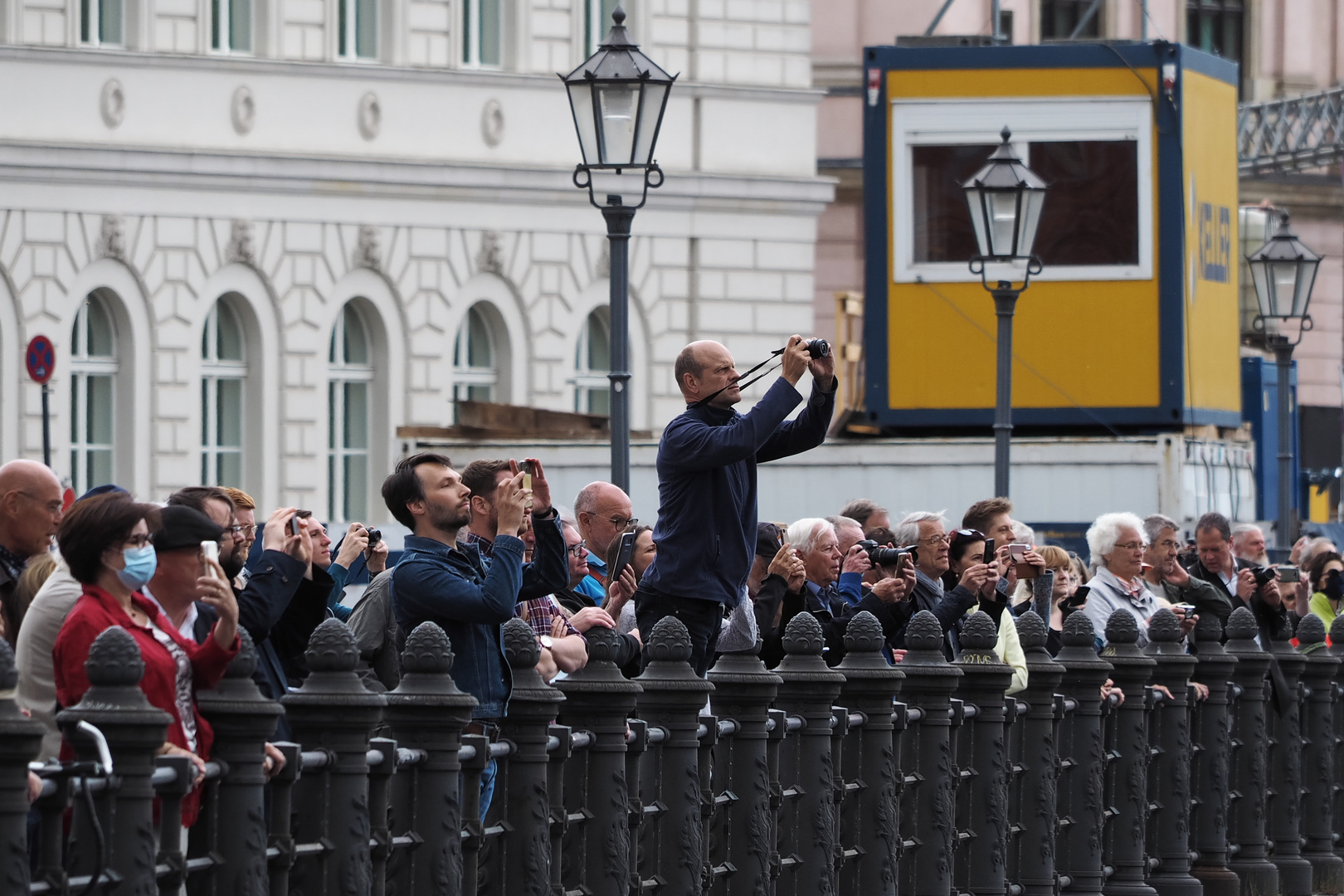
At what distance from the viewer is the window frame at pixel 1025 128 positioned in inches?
1032

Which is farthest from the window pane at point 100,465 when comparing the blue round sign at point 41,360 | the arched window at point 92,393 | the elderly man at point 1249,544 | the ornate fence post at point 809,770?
the ornate fence post at point 809,770

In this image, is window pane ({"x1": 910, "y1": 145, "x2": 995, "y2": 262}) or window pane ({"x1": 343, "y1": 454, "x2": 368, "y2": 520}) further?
window pane ({"x1": 343, "y1": 454, "x2": 368, "y2": 520})

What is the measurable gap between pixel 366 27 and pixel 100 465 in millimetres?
6423

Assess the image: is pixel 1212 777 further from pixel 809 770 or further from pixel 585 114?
pixel 585 114

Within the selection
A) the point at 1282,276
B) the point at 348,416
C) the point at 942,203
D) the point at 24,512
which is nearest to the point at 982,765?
the point at 24,512

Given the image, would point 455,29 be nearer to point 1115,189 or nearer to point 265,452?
point 265,452

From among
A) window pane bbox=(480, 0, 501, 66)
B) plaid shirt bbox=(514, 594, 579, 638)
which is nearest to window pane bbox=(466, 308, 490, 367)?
window pane bbox=(480, 0, 501, 66)

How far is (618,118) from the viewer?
47.7 feet

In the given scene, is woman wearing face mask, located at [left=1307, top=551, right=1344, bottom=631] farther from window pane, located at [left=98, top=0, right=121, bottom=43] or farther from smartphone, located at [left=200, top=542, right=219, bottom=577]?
window pane, located at [left=98, top=0, right=121, bottom=43]

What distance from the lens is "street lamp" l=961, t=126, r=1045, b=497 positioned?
61.2 ft

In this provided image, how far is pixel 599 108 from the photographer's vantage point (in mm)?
14539

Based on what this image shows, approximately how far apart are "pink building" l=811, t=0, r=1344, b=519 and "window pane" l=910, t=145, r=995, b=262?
18.9m

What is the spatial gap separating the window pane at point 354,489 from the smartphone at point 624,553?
1039 inches

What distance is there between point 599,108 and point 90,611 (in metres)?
8.18
